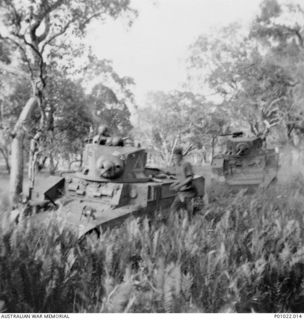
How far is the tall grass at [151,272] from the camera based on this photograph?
264 centimetres

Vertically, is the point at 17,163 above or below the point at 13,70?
below

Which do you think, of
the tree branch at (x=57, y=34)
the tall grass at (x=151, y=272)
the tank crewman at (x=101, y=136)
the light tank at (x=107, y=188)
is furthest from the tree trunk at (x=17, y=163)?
the tall grass at (x=151, y=272)

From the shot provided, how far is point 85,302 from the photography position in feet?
9.58

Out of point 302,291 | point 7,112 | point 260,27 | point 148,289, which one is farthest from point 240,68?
point 148,289

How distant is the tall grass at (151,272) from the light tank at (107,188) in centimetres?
220

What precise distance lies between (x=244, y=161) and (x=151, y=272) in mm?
7902

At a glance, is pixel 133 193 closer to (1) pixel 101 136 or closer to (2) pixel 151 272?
(1) pixel 101 136

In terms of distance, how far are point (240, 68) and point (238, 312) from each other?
8056 millimetres

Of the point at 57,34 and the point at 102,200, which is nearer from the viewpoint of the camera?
the point at 102,200

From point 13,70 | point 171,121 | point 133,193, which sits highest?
point 13,70

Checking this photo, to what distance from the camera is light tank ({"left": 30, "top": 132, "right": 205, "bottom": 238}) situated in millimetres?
6207

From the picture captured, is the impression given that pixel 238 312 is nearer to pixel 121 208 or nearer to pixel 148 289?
pixel 148 289

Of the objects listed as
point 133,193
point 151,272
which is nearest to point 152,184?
point 133,193

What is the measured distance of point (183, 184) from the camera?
735 centimetres
